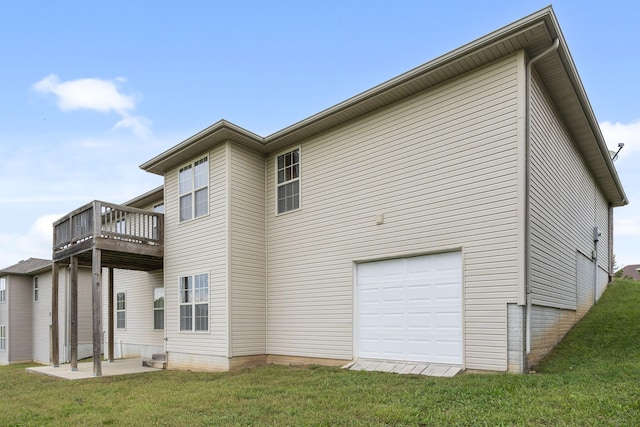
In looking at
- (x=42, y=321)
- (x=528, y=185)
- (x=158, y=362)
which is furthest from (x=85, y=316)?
(x=528, y=185)

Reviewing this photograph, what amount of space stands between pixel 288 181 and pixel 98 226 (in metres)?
4.79

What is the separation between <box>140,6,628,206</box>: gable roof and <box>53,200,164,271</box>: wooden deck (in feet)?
5.32

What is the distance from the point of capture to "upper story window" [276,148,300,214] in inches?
424

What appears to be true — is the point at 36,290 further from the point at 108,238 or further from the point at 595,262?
the point at 595,262

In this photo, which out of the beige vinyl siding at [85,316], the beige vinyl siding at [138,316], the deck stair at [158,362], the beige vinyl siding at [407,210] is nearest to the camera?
the beige vinyl siding at [407,210]

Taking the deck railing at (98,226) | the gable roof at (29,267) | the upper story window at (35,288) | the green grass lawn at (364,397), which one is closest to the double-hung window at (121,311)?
the deck railing at (98,226)

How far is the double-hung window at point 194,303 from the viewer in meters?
10.8

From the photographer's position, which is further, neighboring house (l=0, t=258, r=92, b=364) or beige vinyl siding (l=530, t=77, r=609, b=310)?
neighboring house (l=0, t=258, r=92, b=364)

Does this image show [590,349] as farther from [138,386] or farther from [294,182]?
[138,386]

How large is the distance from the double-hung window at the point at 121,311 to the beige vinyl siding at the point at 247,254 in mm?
7782

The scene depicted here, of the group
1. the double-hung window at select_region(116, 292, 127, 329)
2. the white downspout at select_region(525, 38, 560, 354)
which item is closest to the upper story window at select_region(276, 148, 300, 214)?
the white downspout at select_region(525, 38, 560, 354)

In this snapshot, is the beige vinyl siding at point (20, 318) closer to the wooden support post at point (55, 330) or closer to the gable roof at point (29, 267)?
the gable roof at point (29, 267)

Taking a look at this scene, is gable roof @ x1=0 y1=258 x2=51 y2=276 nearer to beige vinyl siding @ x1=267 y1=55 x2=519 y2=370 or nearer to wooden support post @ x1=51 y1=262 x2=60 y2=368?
wooden support post @ x1=51 y1=262 x2=60 y2=368

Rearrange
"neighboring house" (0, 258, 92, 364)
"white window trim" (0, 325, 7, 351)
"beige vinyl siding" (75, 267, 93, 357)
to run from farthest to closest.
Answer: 1. "white window trim" (0, 325, 7, 351)
2. "neighboring house" (0, 258, 92, 364)
3. "beige vinyl siding" (75, 267, 93, 357)
